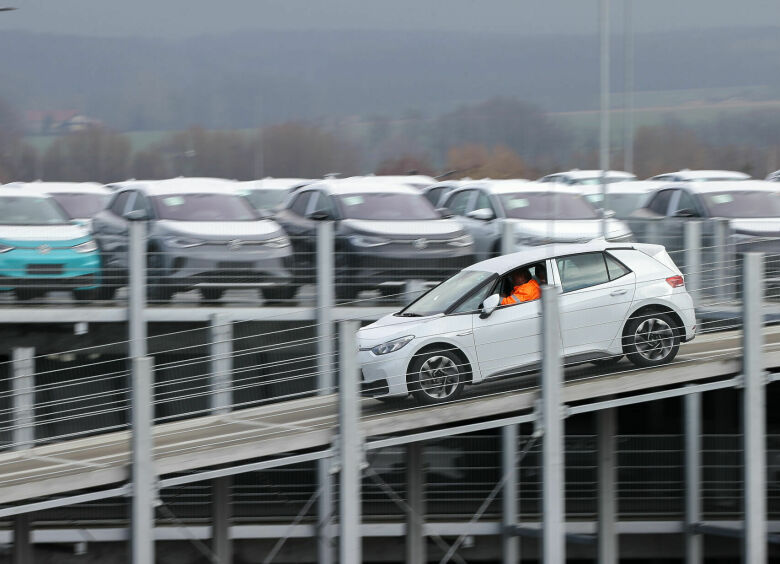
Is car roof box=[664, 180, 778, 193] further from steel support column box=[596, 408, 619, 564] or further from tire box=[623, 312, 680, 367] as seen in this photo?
tire box=[623, 312, 680, 367]

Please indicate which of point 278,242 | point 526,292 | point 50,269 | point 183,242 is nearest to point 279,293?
point 278,242

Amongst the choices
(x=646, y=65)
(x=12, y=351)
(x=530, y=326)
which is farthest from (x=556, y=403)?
(x=646, y=65)

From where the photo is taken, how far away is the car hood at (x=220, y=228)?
15.5 meters

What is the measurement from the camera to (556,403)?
10.9m

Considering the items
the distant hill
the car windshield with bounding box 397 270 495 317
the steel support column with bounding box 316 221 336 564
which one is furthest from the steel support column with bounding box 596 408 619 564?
the distant hill

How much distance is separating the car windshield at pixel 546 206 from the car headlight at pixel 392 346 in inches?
262

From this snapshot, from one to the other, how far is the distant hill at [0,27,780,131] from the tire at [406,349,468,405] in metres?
32.4

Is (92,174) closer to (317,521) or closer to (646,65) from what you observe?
(646,65)

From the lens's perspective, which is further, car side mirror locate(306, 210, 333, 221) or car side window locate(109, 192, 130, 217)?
car side mirror locate(306, 210, 333, 221)

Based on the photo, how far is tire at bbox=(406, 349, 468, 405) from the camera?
11102 mm

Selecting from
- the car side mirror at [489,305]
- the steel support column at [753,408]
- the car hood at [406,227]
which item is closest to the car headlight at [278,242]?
the car hood at [406,227]

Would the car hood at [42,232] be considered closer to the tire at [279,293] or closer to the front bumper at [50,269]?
the front bumper at [50,269]

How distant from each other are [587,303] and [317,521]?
4.81 meters

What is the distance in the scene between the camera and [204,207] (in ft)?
56.5
